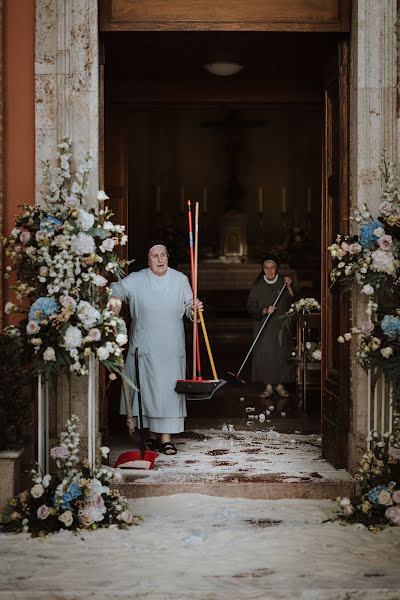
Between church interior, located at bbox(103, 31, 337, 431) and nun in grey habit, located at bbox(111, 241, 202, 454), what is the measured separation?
3.85 feet

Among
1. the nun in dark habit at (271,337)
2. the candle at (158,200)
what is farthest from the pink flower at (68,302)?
the candle at (158,200)

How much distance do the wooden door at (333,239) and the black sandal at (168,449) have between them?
1129 millimetres

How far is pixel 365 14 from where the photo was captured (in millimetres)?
6445

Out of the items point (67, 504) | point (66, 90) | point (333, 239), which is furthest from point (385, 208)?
point (67, 504)

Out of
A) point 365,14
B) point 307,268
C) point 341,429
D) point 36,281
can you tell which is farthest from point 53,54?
point 307,268

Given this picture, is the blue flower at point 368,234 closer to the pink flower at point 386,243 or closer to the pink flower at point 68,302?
the pink flower at point 386,243

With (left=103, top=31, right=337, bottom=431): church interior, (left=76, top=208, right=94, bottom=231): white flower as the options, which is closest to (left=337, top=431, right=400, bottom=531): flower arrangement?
(left=76, top=208, right=94, bottom=231): white flower

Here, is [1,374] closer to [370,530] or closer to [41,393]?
[41,393]

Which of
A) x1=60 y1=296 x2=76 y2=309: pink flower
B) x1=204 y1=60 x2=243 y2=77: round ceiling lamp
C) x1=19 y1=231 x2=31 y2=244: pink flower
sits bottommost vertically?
x1=60 y1=296 x2=76 y2=309: pink flower

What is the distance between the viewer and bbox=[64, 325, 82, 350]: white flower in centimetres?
577

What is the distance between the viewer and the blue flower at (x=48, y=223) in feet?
19.5

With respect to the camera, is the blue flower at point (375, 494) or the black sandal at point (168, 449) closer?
the blue flower at point (375, 494)

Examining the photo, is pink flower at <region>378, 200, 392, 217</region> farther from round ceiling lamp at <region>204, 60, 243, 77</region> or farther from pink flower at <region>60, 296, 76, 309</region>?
round ceiling lamp at <region>204, 60, 243, 77</region>

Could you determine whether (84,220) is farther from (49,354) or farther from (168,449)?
(168,449)
